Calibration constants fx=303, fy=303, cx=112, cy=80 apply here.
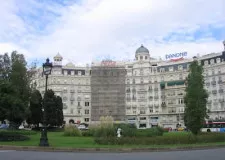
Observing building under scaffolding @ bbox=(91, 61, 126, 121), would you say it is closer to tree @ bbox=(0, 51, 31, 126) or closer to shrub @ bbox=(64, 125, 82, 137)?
tree @ bbox=(0, 51, 31, 126)

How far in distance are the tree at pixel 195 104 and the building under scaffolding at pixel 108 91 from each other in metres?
55.1

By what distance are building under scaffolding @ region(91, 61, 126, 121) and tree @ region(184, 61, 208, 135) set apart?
55.1 meters

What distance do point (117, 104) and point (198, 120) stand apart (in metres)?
57.6

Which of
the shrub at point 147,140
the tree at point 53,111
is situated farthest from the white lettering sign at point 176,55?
the shrub at point 147,140

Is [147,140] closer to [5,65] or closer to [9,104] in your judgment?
[9,104]

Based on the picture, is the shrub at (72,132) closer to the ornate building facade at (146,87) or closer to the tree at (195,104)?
the tree at (195,104)

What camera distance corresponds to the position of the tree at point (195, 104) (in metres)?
34.2

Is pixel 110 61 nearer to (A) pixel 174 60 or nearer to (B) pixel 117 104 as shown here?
(B) pixel 117 104

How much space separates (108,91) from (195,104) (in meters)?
57.3

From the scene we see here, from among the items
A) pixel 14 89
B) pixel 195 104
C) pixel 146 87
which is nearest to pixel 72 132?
pixel 14 89

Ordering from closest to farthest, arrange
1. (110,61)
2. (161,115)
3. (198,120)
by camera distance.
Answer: (198,120) < (110,61) < (161,115)

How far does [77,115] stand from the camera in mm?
113938

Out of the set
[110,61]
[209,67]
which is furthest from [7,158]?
[209,67]

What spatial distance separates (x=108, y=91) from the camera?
90.9 meters
